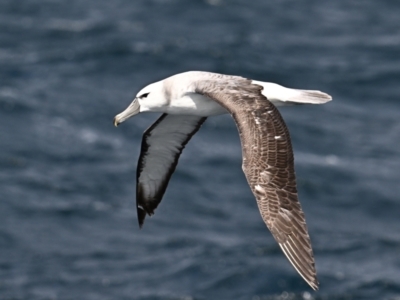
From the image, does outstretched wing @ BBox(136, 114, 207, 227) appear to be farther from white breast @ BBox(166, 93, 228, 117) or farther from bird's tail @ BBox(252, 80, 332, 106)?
bird's tail @ BBox(252, 80, 332, 106)

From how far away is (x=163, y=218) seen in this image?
2241 centimetres

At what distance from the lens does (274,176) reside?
36.4 ft

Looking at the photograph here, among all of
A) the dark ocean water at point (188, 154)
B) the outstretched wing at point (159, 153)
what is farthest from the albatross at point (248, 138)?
the dark ocean water at point (188, 154)

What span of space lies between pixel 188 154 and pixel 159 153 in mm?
10239

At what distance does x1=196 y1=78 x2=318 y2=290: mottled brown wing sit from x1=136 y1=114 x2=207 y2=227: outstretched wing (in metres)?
2.54

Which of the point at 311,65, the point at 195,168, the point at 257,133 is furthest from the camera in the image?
the point at 311,65

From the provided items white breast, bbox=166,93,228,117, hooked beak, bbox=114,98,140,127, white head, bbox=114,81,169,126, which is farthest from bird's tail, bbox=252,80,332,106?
hooked beak, bbox=114,98,140,127

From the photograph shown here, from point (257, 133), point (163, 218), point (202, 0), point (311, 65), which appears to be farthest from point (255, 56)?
point (257, 133)

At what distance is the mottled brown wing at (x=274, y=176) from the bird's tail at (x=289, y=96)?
0.91m

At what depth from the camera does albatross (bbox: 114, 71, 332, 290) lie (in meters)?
10.9

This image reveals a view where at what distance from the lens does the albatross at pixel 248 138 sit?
35.7ft

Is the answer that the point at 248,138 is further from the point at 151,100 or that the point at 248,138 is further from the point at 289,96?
the point at 151,100

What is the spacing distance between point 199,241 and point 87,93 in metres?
7.03

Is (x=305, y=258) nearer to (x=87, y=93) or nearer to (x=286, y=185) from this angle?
(x=286, y=185)
